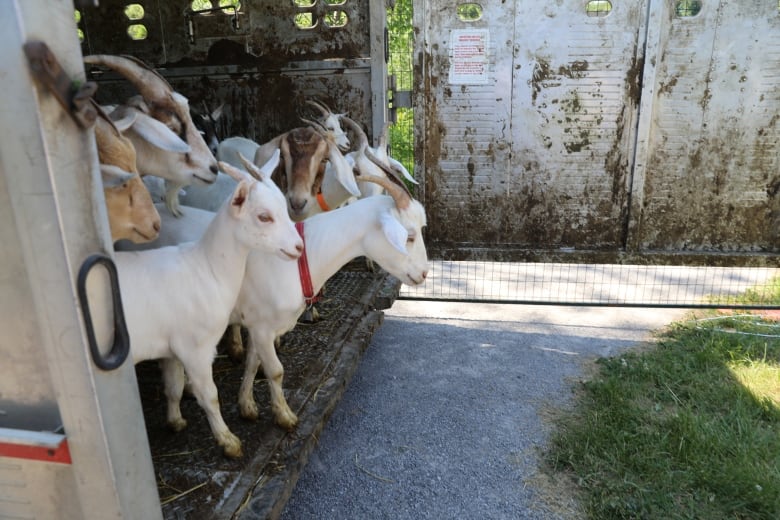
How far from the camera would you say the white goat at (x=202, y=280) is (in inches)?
94.3

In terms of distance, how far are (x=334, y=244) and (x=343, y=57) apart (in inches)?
Answer: 90.2

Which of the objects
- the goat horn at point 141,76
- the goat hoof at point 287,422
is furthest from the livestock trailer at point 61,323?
the goat horn at point 141,76

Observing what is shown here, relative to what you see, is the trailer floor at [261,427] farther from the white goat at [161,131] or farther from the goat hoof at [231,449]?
the white goat at [161,131]

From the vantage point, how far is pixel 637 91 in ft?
14.1

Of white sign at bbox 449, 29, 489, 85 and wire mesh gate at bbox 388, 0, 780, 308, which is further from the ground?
white sign at bbox 449, 29, 489, 85

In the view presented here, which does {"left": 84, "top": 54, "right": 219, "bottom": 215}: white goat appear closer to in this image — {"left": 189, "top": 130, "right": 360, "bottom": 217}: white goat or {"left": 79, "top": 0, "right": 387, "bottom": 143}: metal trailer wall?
{"left": 189, "top": 130, "right": 360, "bottom": 217}: white goat

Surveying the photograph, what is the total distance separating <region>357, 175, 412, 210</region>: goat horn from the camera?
2.85 m

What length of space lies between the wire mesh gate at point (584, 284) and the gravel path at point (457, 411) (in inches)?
9.4

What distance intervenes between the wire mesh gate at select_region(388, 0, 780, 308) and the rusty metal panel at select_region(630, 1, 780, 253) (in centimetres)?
87

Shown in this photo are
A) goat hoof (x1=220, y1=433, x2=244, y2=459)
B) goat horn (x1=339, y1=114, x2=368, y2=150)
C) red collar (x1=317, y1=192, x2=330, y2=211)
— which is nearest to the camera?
goat hoof (x1=220, y1=433, x2=244, y2=459)

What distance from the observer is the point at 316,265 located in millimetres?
2852

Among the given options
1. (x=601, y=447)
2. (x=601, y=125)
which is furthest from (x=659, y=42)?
(x=601, y=447)

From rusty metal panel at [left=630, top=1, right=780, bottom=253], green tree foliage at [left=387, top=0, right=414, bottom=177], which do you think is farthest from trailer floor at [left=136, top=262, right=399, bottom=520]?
rusty metal panel at [left=630, top=1, right=780, bottom=253]

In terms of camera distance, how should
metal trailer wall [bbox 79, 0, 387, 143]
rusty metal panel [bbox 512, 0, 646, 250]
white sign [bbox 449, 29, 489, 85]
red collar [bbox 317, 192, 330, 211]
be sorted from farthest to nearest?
metal trailer wall [bbox 79, 0, 387, 143], white sign [bbox 449, 29, 489, 85], rusty metal panel [bbox 512, 0, 646, 250], red collar [bbox 317, 192, 330, 211]
